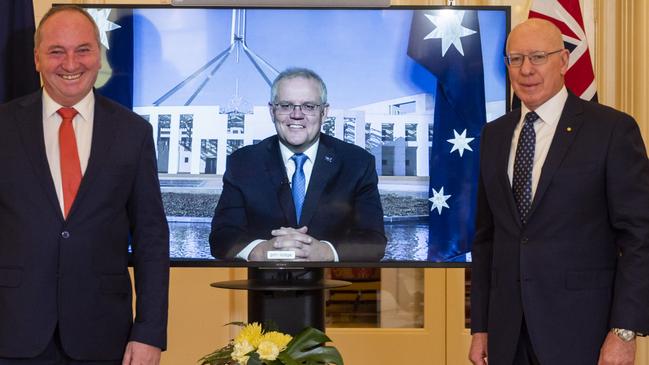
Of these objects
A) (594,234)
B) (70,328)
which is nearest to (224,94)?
(70,328)

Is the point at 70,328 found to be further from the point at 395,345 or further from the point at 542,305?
the point at 395,345

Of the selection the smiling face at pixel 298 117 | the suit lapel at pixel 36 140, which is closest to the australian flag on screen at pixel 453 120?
the smiling face at pixel 298 117

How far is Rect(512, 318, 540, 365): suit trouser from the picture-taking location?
3205 mm

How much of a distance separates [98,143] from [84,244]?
1.02 ft

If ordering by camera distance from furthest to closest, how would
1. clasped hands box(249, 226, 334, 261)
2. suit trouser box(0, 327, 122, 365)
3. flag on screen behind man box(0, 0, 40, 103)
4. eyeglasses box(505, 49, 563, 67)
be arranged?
clasped hands box(249, 226, 334, 261) → flag on screen behind man box(0, 0, 40, 103) → eyeglasses box(505, 49, 563, 67) → suit trouser box(0, 327, 122, 365)

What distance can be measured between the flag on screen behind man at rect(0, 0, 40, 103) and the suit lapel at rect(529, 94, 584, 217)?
183 centimetres

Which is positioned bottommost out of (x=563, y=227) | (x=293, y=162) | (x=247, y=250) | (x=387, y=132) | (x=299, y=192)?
(x=247, y=250)

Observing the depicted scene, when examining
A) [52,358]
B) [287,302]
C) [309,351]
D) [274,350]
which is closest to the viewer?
[52,358]

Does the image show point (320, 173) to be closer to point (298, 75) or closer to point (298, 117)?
point (298, 117)

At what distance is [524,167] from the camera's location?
127 inches

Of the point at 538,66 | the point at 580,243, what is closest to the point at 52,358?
the point at 580,243

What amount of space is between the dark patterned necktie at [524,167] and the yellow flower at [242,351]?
0.98 m

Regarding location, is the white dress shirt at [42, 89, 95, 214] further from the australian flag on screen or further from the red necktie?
the australian flag on screen

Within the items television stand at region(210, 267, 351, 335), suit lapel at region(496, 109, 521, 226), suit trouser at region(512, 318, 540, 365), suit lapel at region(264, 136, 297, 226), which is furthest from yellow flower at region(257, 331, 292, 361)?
suit lapel at region(496, 109, 521, 226)
